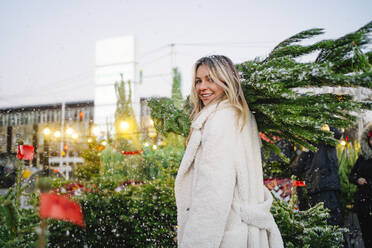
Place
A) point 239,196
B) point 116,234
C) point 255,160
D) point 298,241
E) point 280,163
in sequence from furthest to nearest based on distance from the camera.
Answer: point 280,163, point 116,234, point 298,241, point 255,160, point 239,196

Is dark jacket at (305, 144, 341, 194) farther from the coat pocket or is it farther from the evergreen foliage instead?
the evergreen foliage

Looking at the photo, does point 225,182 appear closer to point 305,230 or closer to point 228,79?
point 228,79

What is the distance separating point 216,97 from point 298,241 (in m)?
1.44

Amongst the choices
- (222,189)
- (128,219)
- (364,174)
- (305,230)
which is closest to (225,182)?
(222,189)

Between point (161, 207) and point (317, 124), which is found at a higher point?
point (317, 124)

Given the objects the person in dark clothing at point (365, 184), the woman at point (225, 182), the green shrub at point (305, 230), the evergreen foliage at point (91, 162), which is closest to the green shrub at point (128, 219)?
the green shrub at point (305, 230)

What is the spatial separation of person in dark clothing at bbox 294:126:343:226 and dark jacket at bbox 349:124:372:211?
0.22 m

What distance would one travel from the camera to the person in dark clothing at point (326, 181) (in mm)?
3631

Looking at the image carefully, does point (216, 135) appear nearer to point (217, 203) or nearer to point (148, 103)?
point (217, 203)

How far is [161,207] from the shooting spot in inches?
122

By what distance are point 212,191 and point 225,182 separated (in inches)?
2.8

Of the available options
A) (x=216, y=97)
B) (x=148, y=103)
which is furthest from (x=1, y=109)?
(x=216, y=97)

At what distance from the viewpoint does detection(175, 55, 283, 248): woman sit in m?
1.27

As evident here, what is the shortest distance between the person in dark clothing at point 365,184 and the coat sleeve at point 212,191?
2.88m
